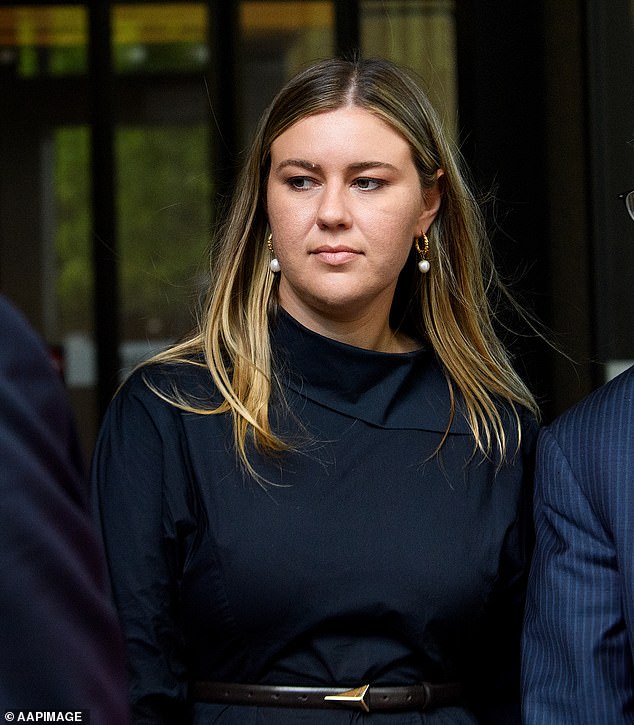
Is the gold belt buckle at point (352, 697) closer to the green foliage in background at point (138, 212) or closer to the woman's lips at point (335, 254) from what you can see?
the woman's lips at point (335, 254)

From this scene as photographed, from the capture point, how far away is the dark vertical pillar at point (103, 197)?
25.2 ft

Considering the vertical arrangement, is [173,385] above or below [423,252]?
below

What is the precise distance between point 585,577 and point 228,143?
16.1 ft

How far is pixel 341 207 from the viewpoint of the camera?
226cm

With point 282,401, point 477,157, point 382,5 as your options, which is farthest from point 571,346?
point 382,5

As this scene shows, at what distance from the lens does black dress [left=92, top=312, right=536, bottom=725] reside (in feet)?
7.10

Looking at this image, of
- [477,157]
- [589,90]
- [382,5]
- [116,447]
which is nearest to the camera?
[116,447]

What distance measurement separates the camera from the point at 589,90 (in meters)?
3.43

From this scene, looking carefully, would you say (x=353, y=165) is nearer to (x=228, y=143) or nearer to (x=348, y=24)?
(x=348, y=24)

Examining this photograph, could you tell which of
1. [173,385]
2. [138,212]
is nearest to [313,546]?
[173,385]

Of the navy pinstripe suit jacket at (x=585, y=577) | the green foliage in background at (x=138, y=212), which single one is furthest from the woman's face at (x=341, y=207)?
the green foliage in background at (x=138, y=212)

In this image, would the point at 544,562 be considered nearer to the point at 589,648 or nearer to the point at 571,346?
the point at 589,648

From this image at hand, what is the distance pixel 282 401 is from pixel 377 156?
45cm

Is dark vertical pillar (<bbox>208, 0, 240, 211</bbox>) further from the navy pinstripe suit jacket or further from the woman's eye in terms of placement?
the navy pinstripe suit jacket
